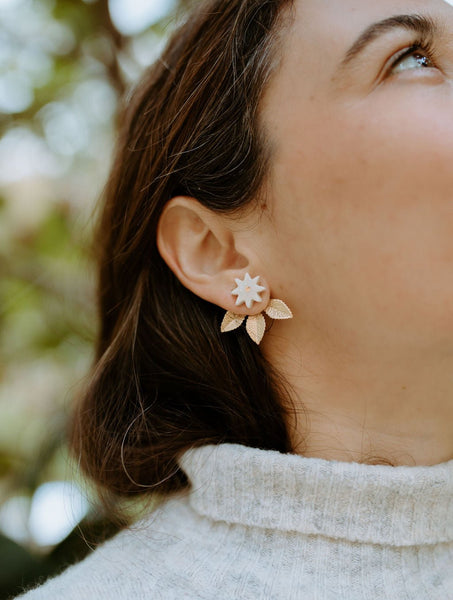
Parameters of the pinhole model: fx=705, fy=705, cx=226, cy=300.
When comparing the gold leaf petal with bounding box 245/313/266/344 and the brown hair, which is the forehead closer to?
the brown hair

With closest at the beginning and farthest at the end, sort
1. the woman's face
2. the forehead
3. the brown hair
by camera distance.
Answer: the woman's face, the forehead, the brown hair

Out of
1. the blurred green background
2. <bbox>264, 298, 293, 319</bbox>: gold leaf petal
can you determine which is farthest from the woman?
the blurred green background

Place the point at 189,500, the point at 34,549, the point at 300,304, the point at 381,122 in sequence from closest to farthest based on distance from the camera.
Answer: the point at 381,122
the point at 300,304
the point at 189,500
the point at 34,549

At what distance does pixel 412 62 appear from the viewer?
139 centimetres

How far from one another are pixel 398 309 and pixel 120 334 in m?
0.64

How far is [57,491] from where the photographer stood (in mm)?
2271

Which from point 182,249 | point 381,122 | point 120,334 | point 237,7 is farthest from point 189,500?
point 237,7

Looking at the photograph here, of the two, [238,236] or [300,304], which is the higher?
[238,236]

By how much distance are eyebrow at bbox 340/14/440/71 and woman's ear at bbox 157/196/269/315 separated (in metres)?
0.41

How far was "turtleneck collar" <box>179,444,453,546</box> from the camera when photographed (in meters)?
1.32

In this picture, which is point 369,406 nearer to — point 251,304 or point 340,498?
point 340,498

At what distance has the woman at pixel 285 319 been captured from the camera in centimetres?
130

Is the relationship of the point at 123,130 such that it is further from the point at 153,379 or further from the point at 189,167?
the point at 153,379

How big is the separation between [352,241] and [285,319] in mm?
233
